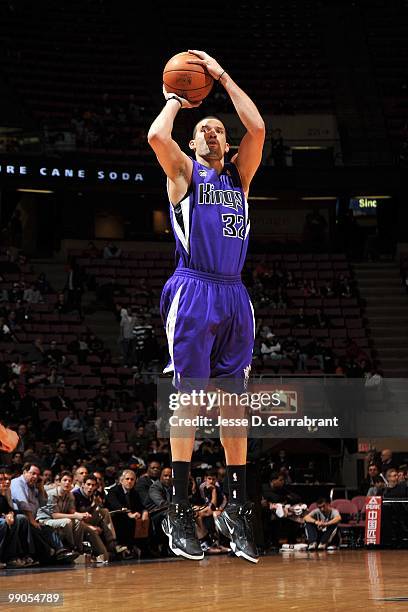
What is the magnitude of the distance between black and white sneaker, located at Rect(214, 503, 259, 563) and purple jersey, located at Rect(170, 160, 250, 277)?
1.18 meters

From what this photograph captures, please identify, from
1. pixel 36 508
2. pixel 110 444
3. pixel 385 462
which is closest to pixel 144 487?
pixel 36 508

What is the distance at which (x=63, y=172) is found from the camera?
25.2 metres

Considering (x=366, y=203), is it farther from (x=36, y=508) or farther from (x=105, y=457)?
(x=36, y=508)

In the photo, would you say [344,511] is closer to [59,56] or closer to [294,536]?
[294,536]

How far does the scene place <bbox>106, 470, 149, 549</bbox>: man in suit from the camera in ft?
42.9

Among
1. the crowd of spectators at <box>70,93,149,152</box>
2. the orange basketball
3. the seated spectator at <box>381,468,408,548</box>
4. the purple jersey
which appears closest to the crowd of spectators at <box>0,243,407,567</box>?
the seated spectator at <box>381,468,408,548</box>

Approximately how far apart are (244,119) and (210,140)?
0.66 feet

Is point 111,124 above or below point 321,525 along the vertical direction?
above

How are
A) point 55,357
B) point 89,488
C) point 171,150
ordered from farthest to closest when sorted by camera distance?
point 55,357 → point 89,488 → point 171,150

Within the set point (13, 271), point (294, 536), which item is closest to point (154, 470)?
point (294, 536)

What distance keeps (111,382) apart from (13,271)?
4511 mm

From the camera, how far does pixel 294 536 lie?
15.7 metres

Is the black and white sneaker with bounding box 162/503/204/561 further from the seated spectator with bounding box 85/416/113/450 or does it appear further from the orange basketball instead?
the seated spectator with bounding box 85/416/113/450

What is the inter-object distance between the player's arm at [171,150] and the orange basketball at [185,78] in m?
0.04
